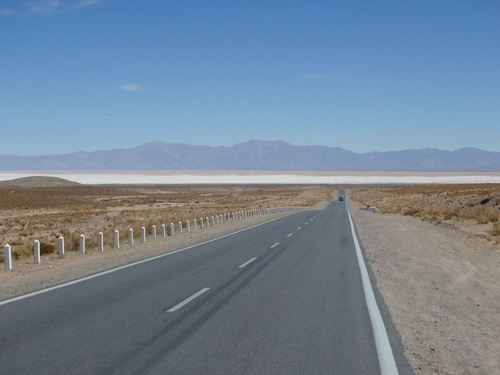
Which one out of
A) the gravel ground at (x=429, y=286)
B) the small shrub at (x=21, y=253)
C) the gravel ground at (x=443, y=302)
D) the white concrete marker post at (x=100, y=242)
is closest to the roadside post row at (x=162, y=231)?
the white concrete marker post at (x=100, y=242)

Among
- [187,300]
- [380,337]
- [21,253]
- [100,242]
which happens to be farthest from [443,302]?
[21,253]

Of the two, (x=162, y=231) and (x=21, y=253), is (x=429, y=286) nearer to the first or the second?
(x=21, y=253)

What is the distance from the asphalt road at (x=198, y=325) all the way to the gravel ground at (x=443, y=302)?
17.2 inches

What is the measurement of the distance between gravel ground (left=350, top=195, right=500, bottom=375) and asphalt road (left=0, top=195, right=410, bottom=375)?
436 mm

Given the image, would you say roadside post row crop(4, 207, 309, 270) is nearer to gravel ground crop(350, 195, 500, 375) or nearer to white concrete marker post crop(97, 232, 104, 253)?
white concrete marker post crop(97, 232, 104, 253)

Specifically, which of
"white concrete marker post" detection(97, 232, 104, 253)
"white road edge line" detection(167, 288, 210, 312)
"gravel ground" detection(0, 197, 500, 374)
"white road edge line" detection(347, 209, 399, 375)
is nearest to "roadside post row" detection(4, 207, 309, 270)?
"white concrete marker post" detection(97, 232, 104, 253)

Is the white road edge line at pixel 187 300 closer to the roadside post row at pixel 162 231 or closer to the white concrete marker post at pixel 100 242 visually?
the roadside post row at pixel 162 231

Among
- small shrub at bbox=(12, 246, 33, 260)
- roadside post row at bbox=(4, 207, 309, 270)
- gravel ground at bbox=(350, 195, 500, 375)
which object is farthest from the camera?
small shrub at bbox=(12, 246, 33, 260)

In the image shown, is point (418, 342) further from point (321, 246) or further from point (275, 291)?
point (321, 246)

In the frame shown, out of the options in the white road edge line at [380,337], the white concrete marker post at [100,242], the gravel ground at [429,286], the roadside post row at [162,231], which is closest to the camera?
the white road edge line at [380,337]

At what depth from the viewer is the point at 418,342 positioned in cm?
753

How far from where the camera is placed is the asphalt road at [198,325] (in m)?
6.33

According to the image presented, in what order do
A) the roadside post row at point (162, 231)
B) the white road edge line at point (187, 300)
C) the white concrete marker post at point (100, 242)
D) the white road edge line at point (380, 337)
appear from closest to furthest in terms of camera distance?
the white road edge line at point (380, 337) → the white road edge line at point (187, 300) → the roadside post row at point (162, 231) → the white concrete marker post at point (100, 242)

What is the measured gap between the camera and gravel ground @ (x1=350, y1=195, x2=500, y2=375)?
22.6ft
